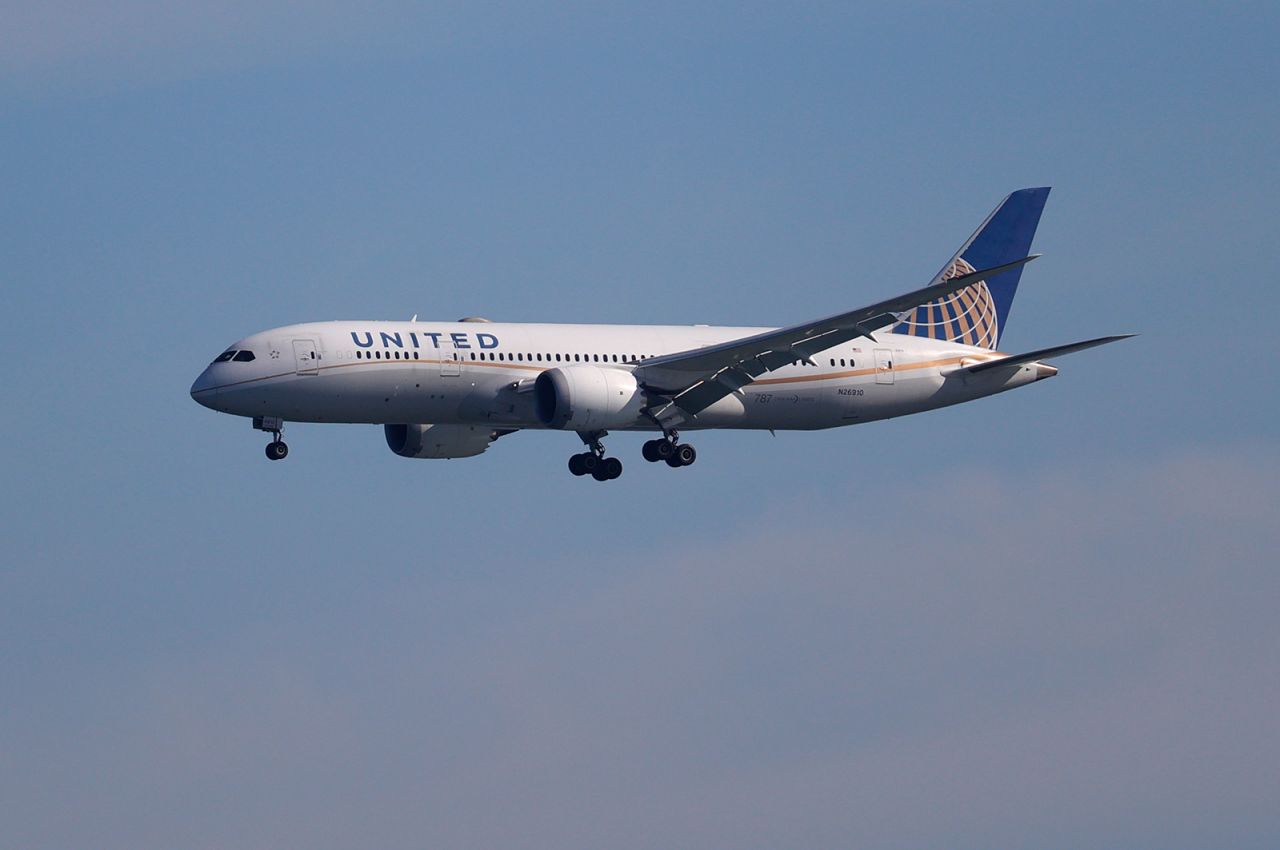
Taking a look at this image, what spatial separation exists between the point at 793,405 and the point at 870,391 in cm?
287

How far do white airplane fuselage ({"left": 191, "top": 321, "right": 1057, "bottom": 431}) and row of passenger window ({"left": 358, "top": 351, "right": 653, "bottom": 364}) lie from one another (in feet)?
0.13

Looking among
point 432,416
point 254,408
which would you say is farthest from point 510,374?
point 254,408

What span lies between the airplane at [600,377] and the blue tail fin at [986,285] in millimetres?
273

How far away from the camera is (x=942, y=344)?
6969cm

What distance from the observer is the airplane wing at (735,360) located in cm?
6084

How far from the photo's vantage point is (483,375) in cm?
6159

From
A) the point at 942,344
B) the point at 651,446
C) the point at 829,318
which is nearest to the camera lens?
the point at 829,318

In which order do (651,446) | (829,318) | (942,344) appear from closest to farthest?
(829,318) → (651,446) → (942,344)

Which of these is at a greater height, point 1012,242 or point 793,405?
point 1012,242

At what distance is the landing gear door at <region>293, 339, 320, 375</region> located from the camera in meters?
60.2

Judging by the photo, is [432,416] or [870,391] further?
[870,391]

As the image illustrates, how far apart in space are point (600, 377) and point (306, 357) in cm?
856

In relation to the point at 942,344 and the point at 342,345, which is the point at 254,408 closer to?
the point at 342,345

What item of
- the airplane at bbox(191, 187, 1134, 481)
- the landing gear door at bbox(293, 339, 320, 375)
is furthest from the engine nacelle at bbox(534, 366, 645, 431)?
the landing gear door at bbox(293, 339, 320, 375)
